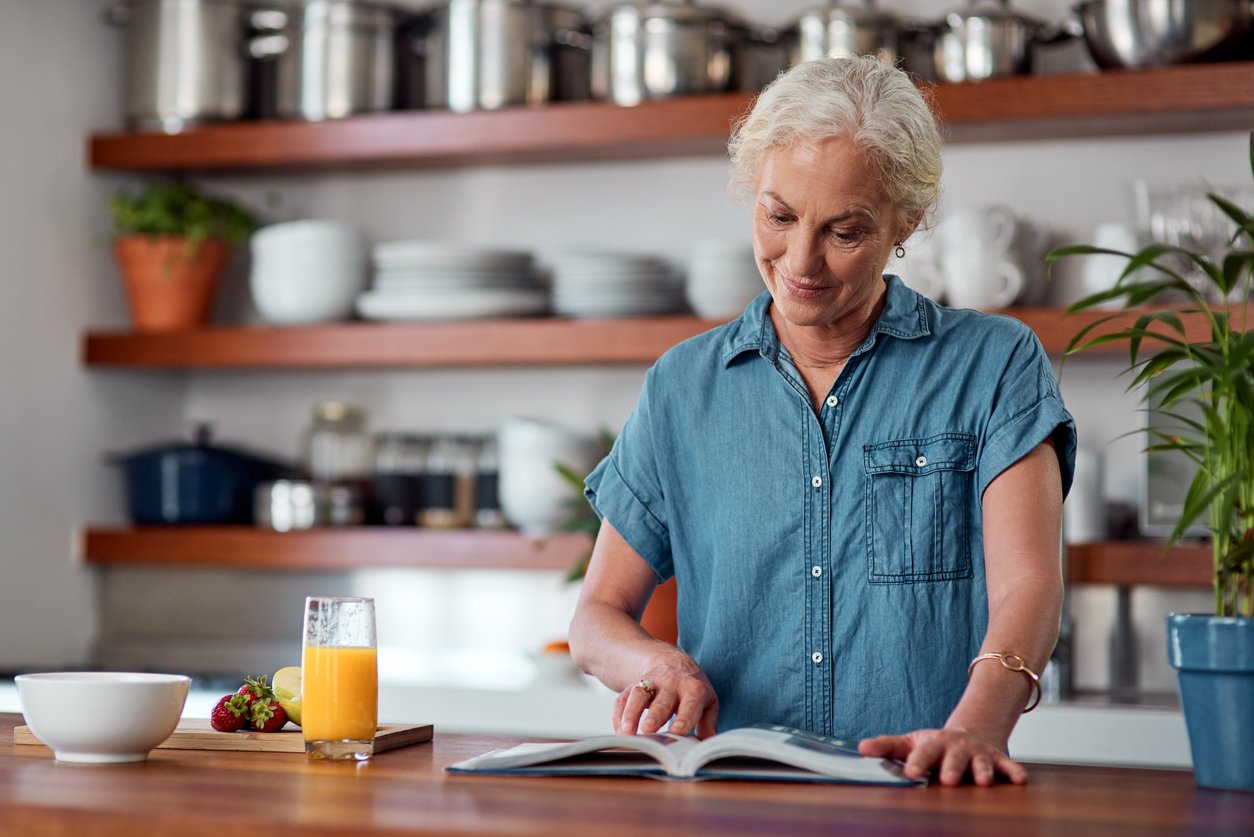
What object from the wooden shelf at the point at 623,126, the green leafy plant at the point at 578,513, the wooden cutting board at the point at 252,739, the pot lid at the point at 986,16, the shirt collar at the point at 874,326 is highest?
the pot lid at the point at 986,16

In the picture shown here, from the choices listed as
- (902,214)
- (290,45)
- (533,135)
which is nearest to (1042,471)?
(902,214)

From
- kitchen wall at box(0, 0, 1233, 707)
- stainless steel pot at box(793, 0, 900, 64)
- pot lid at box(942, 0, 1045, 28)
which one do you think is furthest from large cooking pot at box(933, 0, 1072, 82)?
kitchen wall at box(0, 0, 1233, 707)

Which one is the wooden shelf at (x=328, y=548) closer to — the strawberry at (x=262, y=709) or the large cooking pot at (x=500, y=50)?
the large cooking pot at (x=500, y=50)

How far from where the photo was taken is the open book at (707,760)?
137 cm

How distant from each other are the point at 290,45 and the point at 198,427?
886mm

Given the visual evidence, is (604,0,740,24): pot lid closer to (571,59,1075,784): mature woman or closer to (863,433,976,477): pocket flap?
(571,59,1075,784): mature woman

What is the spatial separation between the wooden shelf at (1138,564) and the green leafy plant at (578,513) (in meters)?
0.93

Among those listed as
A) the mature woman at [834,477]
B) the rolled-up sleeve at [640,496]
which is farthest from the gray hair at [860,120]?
the rolled-up sleeve at [640,496]

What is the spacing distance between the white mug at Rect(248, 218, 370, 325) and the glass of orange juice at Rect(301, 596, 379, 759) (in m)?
2.09

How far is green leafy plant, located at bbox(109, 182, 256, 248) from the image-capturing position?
3598 millimetres

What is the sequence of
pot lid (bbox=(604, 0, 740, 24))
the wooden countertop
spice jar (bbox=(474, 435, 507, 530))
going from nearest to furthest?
the wooden countertop
pot lid (bbox=(604, 0, 740, 24))
spice jar (bbox=(474, 435, 507, 530))

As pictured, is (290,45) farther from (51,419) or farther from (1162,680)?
(1162,680)

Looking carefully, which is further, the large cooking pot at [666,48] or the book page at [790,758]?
the large cooking pot at [666,48]

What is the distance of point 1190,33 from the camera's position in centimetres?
292
